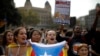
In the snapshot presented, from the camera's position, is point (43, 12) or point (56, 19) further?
point (43, 12)

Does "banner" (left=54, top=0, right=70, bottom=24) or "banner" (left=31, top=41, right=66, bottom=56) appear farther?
"banner" (left=54, top=0, right=70, bottom=24)

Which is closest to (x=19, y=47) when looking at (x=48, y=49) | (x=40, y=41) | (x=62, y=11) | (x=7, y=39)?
(x=48, y=49)

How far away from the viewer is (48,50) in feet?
19.2

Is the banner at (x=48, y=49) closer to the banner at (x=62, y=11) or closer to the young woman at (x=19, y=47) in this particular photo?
the young woman at (x=19, y=47)

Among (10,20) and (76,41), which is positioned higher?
(76,41)

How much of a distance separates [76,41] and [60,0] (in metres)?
2.88

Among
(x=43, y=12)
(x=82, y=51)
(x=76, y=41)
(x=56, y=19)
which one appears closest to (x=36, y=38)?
(x=82, y=51)

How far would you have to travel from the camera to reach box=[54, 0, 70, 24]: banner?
35.2ft

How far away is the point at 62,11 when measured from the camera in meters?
10.7

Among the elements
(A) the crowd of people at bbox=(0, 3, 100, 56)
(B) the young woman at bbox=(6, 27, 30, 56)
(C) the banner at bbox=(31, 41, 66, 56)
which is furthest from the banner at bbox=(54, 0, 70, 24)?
(C) the banner at bbox=(31, 41, 66, 56)

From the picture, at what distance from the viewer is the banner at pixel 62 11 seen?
10727 mm

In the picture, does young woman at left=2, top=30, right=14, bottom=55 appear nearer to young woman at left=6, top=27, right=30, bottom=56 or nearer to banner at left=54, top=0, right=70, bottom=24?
young woman at left=6, top=27, right=30, bottom=56

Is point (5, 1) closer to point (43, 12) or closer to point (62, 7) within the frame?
point (62, 7)

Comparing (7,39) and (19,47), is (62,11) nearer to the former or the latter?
(7,39)
